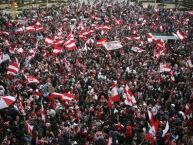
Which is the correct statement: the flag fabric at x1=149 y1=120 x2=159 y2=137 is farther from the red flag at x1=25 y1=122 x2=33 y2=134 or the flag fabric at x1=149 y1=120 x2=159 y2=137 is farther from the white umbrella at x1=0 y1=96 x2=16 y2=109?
the white umbrella at x1=0 y1=96 x2=16 y2=109

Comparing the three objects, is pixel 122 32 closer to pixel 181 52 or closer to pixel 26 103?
pixel 181 52

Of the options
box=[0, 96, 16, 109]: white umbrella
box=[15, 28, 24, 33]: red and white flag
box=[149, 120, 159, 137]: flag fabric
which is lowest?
box=[15, 28, 24, 33]: red and white flag

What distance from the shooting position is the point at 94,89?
24.1 m

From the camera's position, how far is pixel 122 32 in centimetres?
4206

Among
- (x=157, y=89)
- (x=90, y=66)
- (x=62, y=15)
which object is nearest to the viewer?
(x=157, y=89)

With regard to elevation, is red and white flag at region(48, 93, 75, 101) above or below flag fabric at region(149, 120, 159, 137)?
below

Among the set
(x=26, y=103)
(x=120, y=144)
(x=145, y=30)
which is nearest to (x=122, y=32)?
(x=145, y=30)

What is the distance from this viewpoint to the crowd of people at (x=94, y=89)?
18.3 meters

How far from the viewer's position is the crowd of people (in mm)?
18297

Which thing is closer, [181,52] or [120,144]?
[120,144]

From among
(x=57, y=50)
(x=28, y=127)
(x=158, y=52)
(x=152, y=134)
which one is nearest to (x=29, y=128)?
(x=28, y=127)

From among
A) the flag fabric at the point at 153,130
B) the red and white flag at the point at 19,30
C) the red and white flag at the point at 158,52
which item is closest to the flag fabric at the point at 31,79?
the flag fabric at the point at 153,130

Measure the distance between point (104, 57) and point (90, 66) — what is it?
2.72 meters

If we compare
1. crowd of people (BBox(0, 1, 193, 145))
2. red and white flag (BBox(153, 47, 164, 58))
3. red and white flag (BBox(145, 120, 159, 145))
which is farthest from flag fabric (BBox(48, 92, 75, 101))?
red and white flag (BBox(153, 47, 164, 58))
